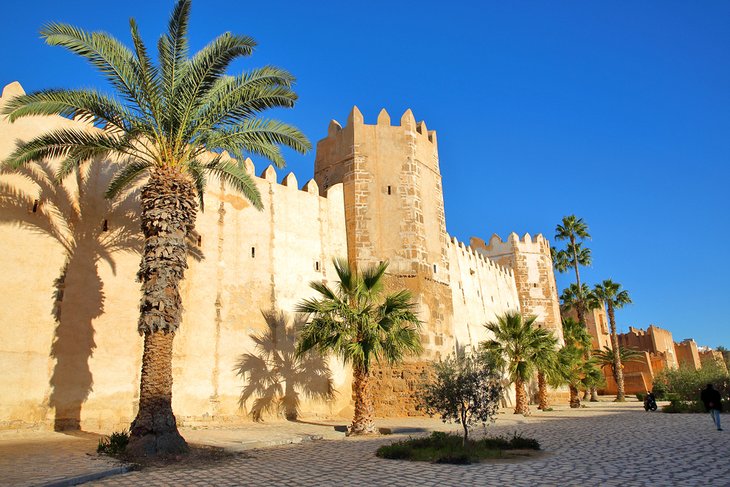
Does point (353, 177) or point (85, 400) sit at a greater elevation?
point (353, 177)

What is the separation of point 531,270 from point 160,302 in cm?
2893

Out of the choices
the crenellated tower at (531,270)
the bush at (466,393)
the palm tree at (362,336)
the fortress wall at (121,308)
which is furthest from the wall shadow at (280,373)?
the crenellated tower at (531,270)

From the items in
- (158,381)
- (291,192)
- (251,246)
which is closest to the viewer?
(158,381)

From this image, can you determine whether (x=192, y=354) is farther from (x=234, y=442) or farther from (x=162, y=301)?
(x=162, y=301)

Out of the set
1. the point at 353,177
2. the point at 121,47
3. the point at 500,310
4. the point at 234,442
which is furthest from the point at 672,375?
the point at 121,47

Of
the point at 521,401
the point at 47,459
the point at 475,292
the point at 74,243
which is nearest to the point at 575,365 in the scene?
the point at 521,401

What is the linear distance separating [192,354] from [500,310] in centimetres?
2102

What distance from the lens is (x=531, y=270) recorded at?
1362 inches

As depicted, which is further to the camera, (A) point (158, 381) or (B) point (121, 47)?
(B) point (121, 47)

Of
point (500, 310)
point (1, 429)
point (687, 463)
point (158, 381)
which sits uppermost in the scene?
point (500, 310)

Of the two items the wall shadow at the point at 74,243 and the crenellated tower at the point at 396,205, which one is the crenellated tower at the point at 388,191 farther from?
the wall shadow at the point at 74,243

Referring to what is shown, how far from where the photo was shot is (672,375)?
24.3 meters

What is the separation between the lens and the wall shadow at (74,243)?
12.3m

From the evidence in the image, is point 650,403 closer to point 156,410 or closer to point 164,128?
point 156,410
